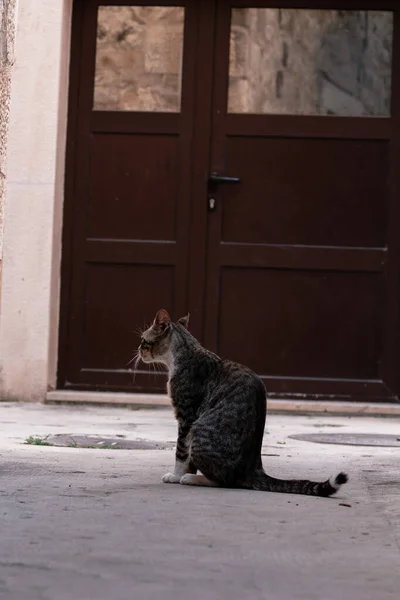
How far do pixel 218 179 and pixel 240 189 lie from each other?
0.19 meters

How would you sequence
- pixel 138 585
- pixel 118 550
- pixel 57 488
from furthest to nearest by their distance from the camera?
pixel 57 488 < pixel 118 550 < pixel 138 585

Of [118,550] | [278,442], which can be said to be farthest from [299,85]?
[118,550]

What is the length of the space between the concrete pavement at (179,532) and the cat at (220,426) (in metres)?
0.11

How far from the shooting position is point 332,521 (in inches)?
177

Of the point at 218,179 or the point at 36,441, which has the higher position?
the point at 218,179

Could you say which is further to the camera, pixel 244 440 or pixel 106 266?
pixel 106 266

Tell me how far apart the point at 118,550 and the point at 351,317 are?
19.9 feet

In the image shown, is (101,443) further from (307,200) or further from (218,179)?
(307,200)

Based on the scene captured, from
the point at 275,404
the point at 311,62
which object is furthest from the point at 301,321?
the point at 311,62

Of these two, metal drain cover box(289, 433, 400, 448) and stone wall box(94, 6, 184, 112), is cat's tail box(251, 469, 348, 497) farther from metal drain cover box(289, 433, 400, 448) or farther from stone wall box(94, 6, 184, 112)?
stone wall box(94, 6, 184, 112)

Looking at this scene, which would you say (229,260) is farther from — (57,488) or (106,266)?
(57,488)

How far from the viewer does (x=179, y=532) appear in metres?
4.12

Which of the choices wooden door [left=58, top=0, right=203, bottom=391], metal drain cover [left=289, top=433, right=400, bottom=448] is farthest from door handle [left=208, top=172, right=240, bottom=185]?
metal drain cover [left=289, top=433, right=400, bottom=448]

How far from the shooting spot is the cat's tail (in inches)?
200
